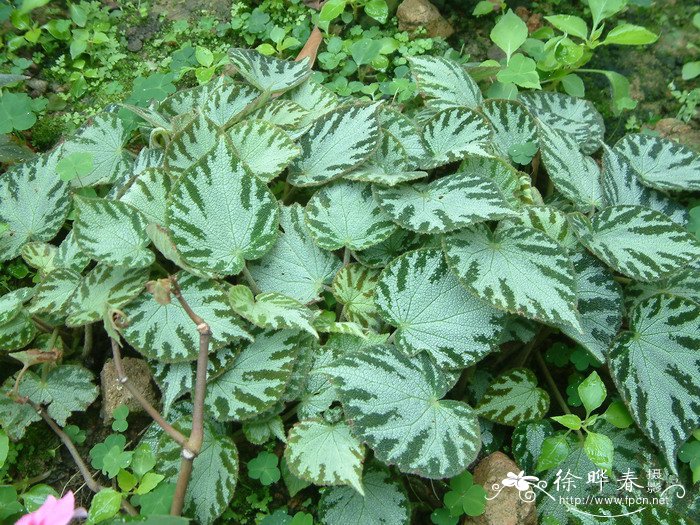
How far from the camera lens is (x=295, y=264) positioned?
5.27 ft

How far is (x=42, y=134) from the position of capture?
7.06 feet

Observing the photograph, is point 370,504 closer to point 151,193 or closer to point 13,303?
point 151,193

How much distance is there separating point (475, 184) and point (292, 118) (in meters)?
0.56

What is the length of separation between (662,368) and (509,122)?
2.64 ft

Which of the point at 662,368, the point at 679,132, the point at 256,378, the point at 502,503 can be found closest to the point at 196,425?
the point at 256,378

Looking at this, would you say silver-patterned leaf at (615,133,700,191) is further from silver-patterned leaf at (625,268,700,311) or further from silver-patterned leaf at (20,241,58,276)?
silver-patterned leaf at (20,241,58,276)

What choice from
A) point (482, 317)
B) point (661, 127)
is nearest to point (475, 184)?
point (482, 317)

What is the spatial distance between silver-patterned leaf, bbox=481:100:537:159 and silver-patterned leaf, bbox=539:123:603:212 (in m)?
0.10

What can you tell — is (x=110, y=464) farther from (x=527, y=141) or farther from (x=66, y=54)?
(x=66, y=54)

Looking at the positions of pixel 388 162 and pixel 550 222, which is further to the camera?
pixel 388 162

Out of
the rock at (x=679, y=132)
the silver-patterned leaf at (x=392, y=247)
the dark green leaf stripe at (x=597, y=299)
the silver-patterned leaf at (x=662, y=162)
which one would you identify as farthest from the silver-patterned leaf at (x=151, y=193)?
the rock at (x=679, y=132)

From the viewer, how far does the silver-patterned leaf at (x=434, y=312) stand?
146 cm

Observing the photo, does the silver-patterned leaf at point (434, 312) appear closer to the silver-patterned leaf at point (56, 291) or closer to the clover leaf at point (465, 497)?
the clover leaf at point (465, 497)

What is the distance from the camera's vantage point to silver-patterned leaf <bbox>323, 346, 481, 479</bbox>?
1340 mm
